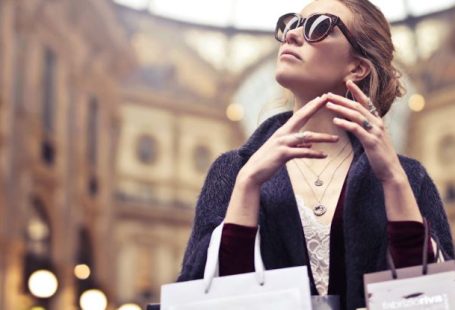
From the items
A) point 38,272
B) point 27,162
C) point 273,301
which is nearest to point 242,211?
point 273,301

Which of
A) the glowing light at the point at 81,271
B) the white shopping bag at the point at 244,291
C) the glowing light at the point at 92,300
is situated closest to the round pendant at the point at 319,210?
the white shopping bag at the point at 244,291

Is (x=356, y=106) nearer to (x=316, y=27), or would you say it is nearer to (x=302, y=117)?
(x=302, y=117)

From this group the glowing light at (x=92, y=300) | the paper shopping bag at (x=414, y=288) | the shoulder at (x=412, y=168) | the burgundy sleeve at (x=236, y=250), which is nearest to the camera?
the paper shopping bag at (x=414, y=288)

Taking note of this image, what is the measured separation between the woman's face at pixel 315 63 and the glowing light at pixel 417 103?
39.8 meters

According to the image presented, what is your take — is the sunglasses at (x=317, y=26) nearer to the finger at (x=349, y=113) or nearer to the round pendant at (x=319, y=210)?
the finger at (x=349, y=113)

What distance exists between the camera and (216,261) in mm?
2111

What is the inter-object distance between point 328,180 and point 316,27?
1.25 ft

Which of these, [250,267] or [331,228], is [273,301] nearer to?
[250,267]

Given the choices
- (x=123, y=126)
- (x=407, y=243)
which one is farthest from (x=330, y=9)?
(x=123, y=126)

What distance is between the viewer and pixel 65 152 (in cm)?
2216

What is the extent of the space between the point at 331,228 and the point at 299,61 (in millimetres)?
426

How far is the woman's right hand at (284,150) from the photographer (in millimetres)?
2174

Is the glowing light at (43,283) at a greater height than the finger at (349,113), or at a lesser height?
greater

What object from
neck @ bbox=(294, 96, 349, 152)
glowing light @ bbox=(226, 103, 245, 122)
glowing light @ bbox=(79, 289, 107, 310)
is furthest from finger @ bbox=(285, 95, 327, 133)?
glowing light @ bbox=(226, 103, 245, 122)
